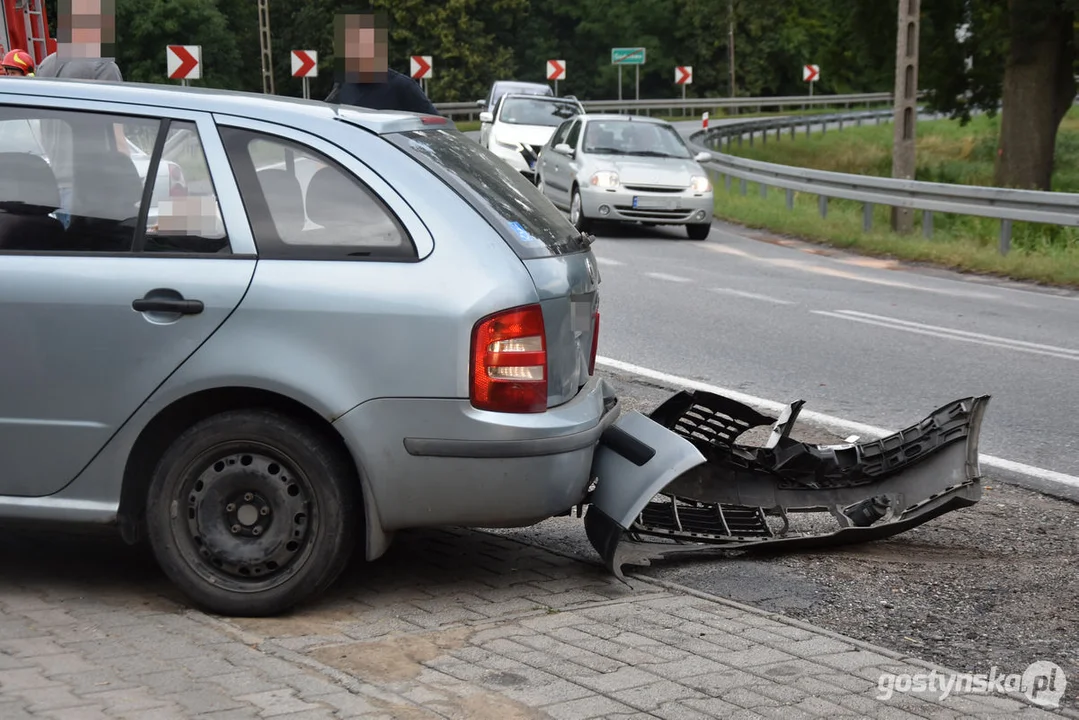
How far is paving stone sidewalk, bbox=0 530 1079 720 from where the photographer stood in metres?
4.00

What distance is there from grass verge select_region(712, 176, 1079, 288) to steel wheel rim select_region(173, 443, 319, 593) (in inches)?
495

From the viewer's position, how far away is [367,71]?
779cm

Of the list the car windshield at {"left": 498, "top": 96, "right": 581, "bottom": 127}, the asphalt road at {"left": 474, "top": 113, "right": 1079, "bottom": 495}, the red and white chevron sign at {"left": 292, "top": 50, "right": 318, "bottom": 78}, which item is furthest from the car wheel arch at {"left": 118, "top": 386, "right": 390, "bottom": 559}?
the red and white chevron sign at {"left": 292, "top": 50, "right": 318, "bottom": 78}

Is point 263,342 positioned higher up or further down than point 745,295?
higher up

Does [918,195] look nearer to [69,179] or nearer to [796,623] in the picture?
[796,623]

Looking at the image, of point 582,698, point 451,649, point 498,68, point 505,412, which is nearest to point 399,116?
point 505,412

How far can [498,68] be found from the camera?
3098 inches

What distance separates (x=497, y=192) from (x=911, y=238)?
49.3ft

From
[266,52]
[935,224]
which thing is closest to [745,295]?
[935,224]

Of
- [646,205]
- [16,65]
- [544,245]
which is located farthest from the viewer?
[646,205]

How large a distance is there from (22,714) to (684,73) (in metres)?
58.2

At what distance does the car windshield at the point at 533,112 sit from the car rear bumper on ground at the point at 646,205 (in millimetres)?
8528

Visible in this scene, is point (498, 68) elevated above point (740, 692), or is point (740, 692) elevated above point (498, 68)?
point (498, 68)

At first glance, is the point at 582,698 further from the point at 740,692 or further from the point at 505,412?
the point at 505,412
